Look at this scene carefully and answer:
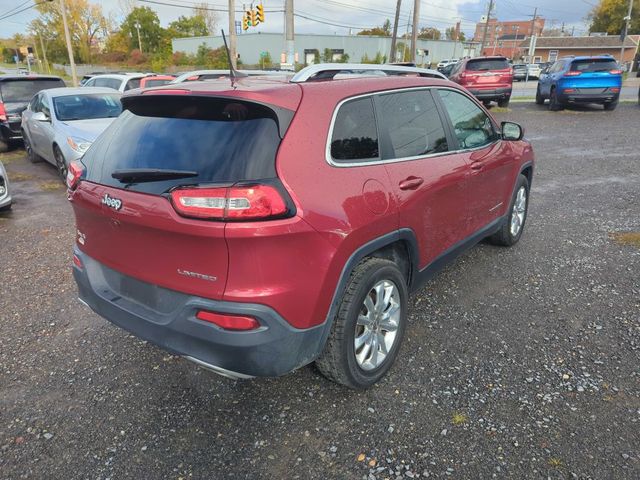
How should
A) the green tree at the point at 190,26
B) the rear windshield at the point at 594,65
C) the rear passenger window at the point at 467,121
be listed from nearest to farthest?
the rear passenger window at the point at 467,121, the rear windshield at the point at 594,65, the green tree at the point at 190,26

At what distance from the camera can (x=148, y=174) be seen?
227 centimetres

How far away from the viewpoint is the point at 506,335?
11.0 feet

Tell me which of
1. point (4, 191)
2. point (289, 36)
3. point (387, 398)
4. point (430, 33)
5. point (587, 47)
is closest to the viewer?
point (387, 398)

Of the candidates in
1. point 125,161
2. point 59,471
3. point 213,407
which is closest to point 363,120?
point 125,161

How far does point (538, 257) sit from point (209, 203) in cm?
381

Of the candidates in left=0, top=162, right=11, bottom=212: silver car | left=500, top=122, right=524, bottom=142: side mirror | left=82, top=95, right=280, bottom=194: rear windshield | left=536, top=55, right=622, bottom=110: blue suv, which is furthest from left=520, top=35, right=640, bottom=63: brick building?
left=82, top=95, right=280, bottom=194: rear windshield

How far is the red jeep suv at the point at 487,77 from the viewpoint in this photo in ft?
53.9

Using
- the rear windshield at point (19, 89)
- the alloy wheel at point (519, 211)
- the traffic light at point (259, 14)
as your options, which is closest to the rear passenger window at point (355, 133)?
the alloy wheel at point (519, 211)

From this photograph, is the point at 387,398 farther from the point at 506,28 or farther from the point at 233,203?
the point at 506,28

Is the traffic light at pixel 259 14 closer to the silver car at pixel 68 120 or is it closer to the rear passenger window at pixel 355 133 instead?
the silver car at pixel 68 120

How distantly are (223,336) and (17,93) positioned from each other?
43.0 ft

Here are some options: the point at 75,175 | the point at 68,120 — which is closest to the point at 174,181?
the point at 75,175

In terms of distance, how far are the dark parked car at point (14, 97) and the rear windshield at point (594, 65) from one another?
52.5 ft

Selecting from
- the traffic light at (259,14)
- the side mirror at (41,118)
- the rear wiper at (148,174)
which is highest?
the traffic light at (259,14)
